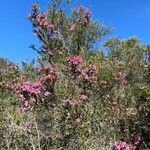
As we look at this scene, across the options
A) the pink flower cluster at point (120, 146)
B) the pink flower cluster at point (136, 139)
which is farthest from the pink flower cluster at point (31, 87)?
the pink flower cluster at point (136, 139)

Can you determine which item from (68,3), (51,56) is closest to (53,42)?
(51,56)

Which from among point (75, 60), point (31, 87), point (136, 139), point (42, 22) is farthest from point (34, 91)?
point (42, 22)

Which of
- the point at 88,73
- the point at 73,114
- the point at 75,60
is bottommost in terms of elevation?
the point at 73,114

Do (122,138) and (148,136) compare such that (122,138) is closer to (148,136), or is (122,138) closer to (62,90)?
(148,136)

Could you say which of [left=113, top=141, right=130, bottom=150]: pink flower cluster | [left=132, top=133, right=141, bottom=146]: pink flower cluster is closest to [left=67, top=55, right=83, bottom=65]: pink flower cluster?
[left=132, top=133, right=141, bottom=146]: pink flower cluster

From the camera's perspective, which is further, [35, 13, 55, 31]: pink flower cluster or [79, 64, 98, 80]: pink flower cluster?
[35, 13, 55, 31]: pink flower cluster

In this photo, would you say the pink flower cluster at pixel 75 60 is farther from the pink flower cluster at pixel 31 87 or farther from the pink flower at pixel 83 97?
the pink flower cluster at pixel 31 87

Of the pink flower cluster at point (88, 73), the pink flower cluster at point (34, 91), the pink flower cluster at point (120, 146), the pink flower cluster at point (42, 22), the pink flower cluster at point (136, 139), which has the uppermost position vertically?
the pink flower cluster at point (42, 22)

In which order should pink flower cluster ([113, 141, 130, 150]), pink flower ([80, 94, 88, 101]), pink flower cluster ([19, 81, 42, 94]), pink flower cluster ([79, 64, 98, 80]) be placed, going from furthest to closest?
pink flower cluster ([79, 64, 98, 80]) → pink flower ([80, 94, 88, 101]) → pink flower cluster ([19, 81, 42, 94]) → pink flower cluster ([113, 141, 130, 150])

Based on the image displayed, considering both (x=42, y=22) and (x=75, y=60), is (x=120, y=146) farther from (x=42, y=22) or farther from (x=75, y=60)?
(x=42, y=22)

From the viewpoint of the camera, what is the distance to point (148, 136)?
10828mm

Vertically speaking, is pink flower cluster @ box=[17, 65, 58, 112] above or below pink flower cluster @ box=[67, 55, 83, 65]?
below

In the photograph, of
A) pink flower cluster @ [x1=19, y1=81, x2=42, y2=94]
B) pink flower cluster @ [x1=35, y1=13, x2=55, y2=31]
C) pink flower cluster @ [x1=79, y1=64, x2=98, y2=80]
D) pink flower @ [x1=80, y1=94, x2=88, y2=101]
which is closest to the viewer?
pink flower cluster @ [x1=19, y1=81, x2=42, y2=94]

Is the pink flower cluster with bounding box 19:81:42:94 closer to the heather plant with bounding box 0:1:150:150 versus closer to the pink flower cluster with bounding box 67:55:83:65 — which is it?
the heather plant with bounding box 0:1:150:150
